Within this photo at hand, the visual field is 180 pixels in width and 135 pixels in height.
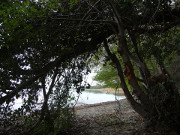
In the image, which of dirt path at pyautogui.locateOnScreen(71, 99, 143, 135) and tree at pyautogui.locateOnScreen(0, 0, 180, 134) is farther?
dirt path at pyautogui.locateOnScreen(71, 99, 143, 135)

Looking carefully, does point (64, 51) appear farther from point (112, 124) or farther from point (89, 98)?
point (89, 98)

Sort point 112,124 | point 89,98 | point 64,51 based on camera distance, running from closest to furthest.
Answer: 1. point 64,51
2. point 112,124
3. point 89,98

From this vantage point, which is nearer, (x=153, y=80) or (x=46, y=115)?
(x=153, y=80)

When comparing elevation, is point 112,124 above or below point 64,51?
below

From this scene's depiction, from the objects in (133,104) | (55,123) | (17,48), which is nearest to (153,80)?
(133,104)

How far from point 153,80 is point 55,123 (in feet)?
9.01

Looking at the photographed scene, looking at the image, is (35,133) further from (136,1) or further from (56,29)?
(136,1)

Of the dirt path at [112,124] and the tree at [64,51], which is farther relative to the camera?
the dirt path at [112,124]

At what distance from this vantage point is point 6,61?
3299mm

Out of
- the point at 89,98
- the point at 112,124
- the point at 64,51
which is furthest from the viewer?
the point at 89,98

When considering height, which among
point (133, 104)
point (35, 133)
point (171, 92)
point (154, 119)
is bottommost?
point (35, 133)

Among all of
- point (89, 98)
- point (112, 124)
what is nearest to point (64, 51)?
point (112, 124)

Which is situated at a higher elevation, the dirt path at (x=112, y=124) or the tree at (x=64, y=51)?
the tree at (x=64, y=51)

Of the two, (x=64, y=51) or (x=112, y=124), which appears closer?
(x=64, y=51)
